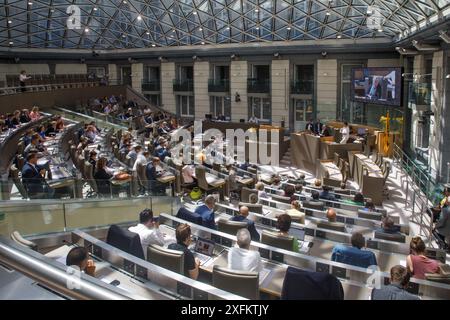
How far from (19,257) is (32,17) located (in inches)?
1510

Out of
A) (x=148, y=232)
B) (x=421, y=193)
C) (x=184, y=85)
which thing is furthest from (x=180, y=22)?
(x=148, y=232)

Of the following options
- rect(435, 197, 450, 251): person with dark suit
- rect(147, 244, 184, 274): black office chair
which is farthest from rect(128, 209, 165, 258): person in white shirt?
rect(435, 197, 450, 251): person with dark suit

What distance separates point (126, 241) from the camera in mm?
6348

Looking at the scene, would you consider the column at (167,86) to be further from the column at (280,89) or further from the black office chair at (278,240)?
the black office chair at (278,240)

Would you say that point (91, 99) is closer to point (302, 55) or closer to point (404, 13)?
point (302, 55)

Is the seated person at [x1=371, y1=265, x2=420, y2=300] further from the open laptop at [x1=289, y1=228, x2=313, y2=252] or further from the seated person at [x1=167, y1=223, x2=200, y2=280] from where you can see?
the open laptop at [x1=289, y1=228, x2=313, y2=252]

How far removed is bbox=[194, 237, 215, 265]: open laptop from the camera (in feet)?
22.8

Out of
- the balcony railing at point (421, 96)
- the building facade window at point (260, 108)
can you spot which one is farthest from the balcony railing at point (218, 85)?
the balcony railing at point (421, 96)

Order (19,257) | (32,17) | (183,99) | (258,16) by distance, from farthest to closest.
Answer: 1. (183,99)
2. (32,17)
3. (258,16)
4. (19,257)

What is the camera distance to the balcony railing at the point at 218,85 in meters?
38.2

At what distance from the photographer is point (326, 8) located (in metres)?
28.8

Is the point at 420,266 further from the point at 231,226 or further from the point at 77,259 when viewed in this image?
the point at 77,259

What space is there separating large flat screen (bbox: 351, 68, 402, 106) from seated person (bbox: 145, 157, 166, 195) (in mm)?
14462
